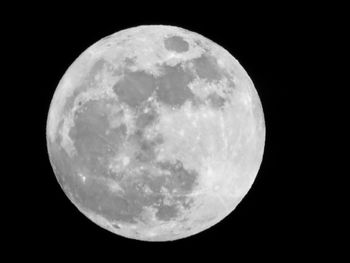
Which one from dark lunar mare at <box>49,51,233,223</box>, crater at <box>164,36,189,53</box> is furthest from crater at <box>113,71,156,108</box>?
crater at <box>164,36,189,53</box>

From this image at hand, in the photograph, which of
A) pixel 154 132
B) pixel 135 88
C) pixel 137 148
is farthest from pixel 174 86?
pixel 137 148

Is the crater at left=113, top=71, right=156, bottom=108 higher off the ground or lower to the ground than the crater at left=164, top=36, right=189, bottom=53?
lower

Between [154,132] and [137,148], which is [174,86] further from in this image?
[137,148]

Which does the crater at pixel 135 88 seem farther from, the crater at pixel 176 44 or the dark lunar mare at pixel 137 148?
the crater at pixel 176 44

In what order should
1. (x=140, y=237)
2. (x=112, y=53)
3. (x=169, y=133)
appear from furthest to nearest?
(x=140, y=237) → (x=112, y=53) → (x=169, y=133)

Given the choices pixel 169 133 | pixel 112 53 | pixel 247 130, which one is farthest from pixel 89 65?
pixel 247 130

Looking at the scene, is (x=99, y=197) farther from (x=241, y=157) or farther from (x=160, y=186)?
(x=241, y=157)

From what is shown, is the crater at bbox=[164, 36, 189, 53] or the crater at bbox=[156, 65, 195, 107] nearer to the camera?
the crater at bbox=[156, 65, 195, 107]

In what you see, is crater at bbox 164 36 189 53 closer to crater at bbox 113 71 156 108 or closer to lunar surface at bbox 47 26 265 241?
lunar surface at bbox 47 26 265 241

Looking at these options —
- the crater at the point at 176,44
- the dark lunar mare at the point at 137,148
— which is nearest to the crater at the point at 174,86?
the dark lunar mare at the point at 137,148
